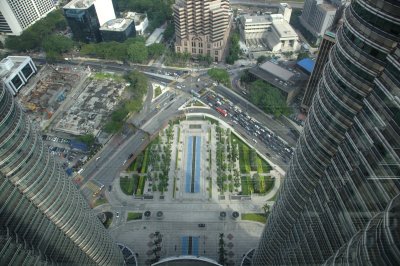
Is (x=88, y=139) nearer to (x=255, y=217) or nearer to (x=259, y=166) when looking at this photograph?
(x=259, y=166)

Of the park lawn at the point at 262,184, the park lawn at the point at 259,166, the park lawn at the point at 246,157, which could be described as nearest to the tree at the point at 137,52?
the park lawn at the point at 246,157

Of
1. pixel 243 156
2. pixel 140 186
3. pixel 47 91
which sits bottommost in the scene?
pixel 140 186

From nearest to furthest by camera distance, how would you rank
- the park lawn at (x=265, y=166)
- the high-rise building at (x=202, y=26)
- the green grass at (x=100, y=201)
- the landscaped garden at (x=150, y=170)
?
the green grass at (x=100, y=201), the landscaped garden at (x=150, y=170), the park lawn at (x=265, y=166), the high-rise building at (x=202, y=26)

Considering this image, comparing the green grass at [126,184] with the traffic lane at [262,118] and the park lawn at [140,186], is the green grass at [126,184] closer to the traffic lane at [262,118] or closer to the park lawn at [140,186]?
the park lawn at [140,186]

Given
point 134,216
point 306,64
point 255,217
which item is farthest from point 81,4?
point 255,217

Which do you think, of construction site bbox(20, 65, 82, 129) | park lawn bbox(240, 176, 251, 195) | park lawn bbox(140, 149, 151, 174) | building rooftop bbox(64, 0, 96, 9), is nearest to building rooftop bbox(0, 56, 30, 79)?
construction site bbox(20, 65, 82, 129)

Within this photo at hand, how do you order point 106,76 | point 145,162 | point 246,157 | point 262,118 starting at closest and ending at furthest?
1. point 246,157
2. point 145,162
3. point 262,118
4. point 106,76

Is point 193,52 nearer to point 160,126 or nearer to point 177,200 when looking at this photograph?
point 160,126
